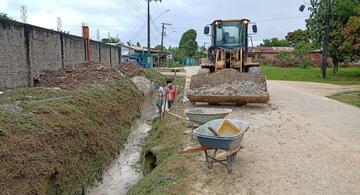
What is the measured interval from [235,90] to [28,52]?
856 centimetres

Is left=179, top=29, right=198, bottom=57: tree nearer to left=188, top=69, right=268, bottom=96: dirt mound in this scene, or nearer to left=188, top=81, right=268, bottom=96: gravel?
left=188, top=69, right=268, bottom=96: dirt mound

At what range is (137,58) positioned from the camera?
2013 inches

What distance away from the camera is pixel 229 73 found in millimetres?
13891

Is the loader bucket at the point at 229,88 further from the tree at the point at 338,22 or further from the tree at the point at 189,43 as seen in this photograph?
the tree at the point at 189,43

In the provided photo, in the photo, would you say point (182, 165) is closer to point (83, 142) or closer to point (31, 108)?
point (83, 142)

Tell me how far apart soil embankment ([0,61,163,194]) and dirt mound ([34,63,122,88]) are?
430mm

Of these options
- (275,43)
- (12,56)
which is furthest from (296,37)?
(12,56)

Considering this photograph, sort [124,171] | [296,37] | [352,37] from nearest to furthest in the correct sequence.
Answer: [124,171] < [352,37] < [296,37]

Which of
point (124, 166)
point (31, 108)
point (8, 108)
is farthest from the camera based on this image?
point (124, 166)

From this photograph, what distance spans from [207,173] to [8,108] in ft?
15.2

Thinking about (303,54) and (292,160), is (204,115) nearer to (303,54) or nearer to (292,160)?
(292,160)

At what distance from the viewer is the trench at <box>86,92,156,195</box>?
8.19 meters

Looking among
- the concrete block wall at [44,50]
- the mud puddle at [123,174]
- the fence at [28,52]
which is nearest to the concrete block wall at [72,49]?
the fence at [28,52]

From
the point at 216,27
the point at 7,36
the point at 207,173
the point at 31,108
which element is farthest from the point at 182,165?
the point at 216,27
